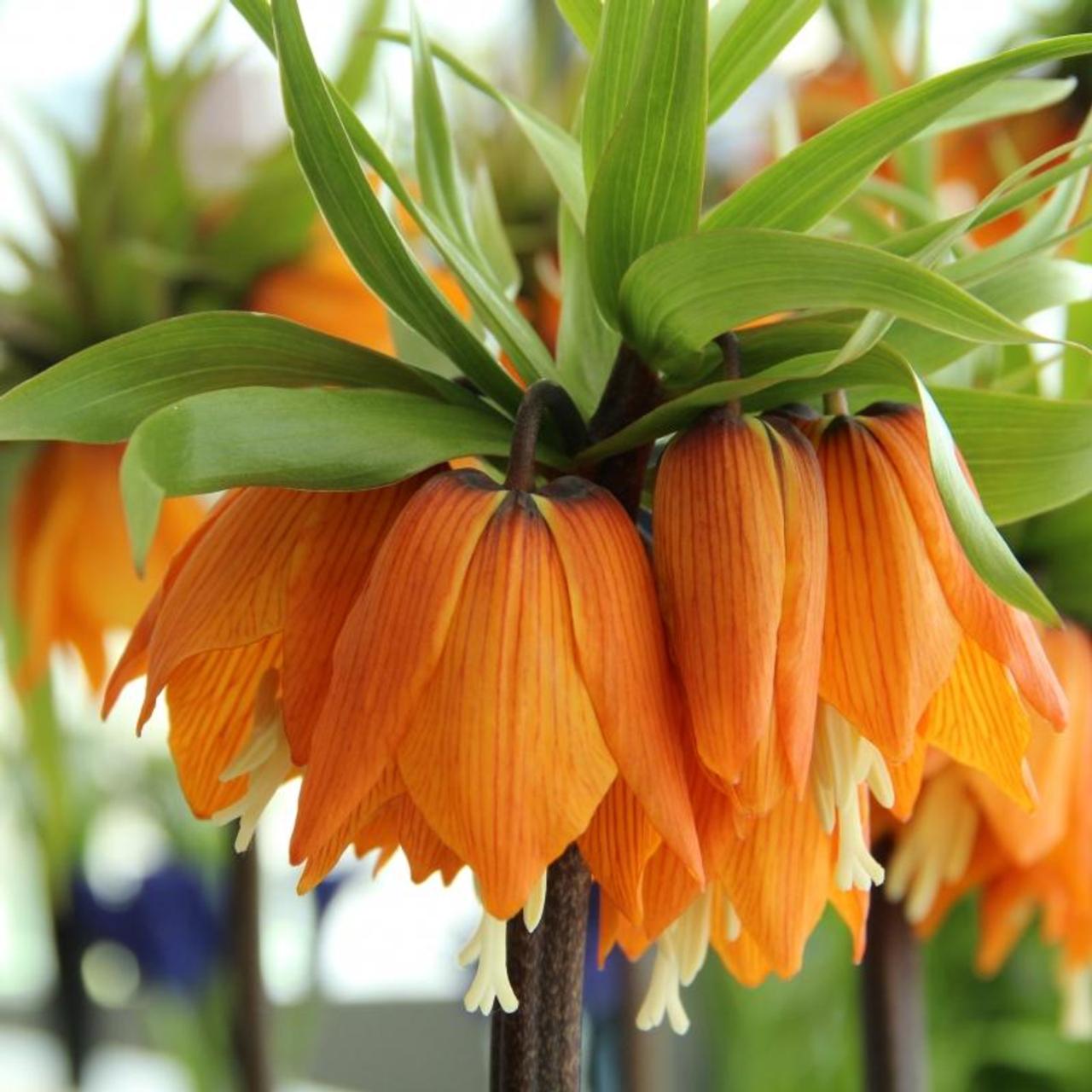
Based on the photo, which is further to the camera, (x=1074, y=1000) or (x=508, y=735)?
(x=1074, y=1000)

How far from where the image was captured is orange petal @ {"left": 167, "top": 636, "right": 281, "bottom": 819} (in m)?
0.41

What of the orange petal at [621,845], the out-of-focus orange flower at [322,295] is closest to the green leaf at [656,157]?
the orange petal at [621,845]

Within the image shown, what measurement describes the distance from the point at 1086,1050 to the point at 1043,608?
1303 mm

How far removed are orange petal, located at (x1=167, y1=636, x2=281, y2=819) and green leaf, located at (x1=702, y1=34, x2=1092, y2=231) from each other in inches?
6.3

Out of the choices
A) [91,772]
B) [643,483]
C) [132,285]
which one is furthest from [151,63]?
[91,772]

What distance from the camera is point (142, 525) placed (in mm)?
315

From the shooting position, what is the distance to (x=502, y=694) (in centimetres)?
34

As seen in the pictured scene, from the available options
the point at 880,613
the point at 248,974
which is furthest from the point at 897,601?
the point at 248,974

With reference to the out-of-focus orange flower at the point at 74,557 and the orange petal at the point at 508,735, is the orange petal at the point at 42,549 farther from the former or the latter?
the orange petal at the point at 508,735

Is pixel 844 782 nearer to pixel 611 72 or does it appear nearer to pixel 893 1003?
pixel 611 72

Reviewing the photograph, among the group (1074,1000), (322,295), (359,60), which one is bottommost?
(1074,1000)

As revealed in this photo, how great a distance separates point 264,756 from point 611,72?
185mm

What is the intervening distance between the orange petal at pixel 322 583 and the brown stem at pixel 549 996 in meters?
0.07

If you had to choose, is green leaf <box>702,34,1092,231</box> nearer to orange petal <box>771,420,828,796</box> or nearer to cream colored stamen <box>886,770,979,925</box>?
orange petal <box>771,420,828,796</box>
